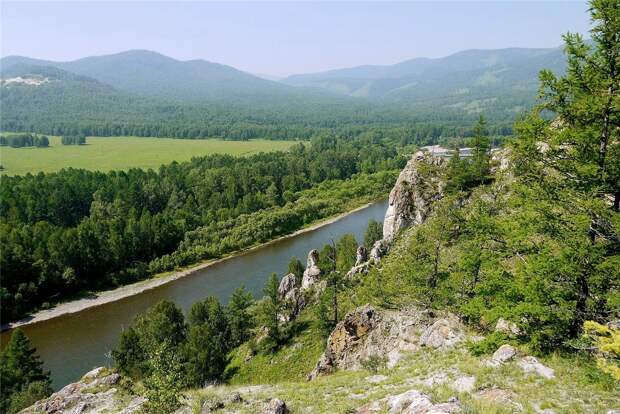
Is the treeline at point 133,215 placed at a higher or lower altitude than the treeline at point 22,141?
lower

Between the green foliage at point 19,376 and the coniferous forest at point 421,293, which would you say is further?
the green foliage at point 19,376

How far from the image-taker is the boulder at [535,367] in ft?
37.0

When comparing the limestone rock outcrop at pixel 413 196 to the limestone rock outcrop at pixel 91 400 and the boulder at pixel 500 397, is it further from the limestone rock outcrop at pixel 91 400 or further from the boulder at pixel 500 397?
the boulder at pixel 500 397

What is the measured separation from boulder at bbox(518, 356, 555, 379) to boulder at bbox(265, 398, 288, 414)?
23.2 ft

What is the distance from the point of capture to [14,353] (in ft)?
104

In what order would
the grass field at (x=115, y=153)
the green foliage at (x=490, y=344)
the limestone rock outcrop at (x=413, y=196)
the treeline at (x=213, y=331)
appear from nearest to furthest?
the green foliage at (x=490, y=344) → the treeline at (x=213, y=331) → the limestone rock outcrop at (x=413, y=196) → the grass field at (x=115, y=153)

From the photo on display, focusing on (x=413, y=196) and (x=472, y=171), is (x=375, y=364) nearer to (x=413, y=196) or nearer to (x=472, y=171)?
(x=472, y=171)

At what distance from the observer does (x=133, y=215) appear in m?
71.1

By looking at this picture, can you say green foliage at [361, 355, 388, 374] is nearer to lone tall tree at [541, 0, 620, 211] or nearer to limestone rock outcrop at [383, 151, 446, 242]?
lone tall tree at [541, 0, 620, 211]

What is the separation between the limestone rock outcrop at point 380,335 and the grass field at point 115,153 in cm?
11966

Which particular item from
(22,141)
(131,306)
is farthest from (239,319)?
(22,141)

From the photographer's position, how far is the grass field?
5148 inches

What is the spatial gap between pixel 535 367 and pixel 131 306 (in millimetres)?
49482

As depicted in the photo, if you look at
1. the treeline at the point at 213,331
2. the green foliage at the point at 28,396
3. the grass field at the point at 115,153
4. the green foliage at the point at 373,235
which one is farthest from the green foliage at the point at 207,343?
the grass field at the point at 115,153
